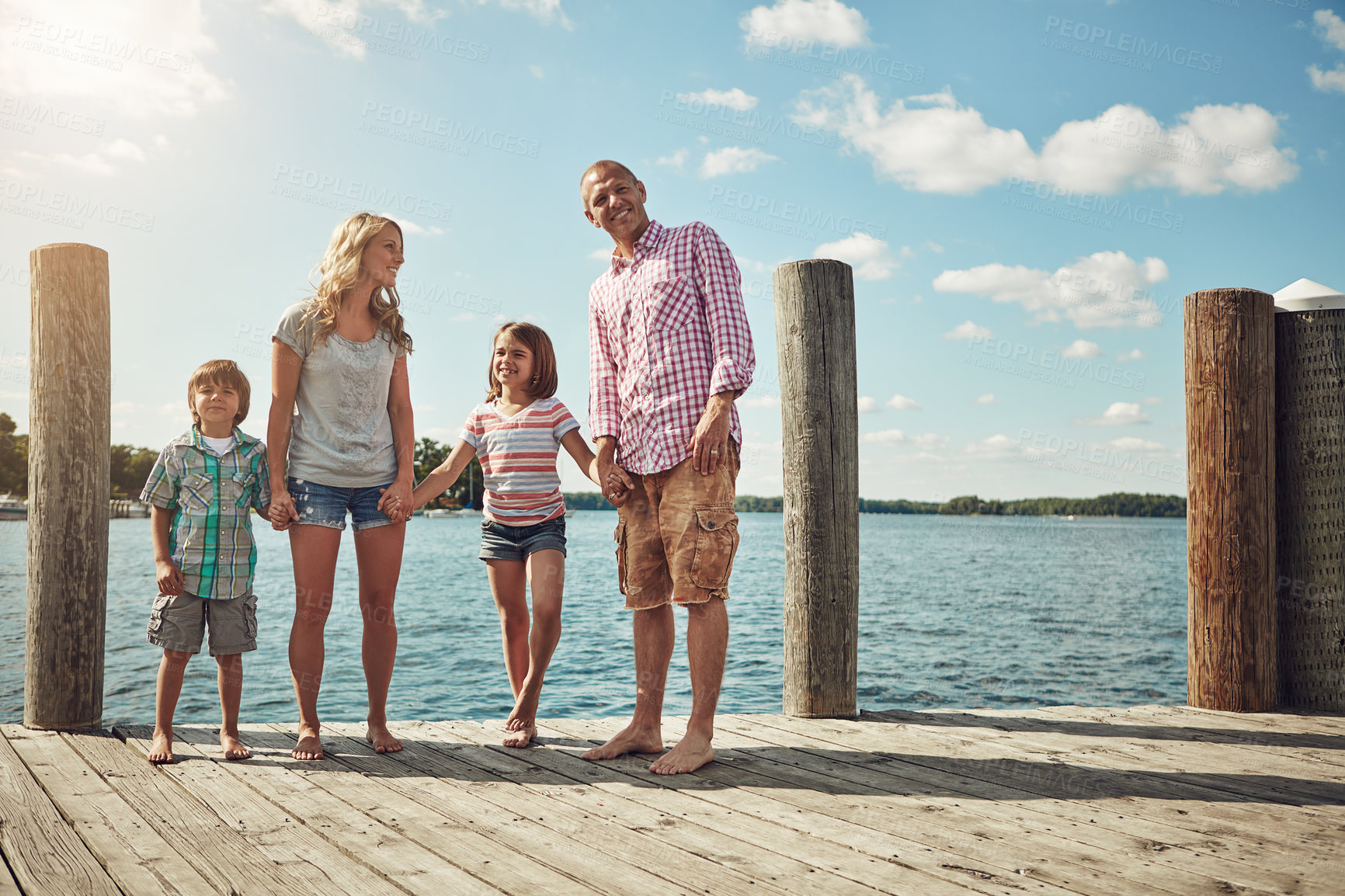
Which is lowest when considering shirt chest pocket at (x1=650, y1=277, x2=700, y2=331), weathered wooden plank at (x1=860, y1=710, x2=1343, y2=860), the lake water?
the lake water

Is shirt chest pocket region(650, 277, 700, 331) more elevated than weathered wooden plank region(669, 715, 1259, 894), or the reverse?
shirt chest pocket region(650, 277, 700, 331)

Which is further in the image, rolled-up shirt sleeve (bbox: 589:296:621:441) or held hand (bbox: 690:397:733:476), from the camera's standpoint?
rolled-up shirt sleeve (bbox: 589:296:621:441)

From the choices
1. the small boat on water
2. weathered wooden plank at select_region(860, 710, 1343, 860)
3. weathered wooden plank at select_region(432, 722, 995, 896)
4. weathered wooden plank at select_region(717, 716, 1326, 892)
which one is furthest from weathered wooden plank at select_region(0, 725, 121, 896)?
the small boat on water

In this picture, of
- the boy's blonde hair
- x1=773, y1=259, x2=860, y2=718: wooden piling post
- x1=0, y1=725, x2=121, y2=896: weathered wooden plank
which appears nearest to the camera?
x1=0, y1=725, x2=121, y2=896: weathered wooden plank

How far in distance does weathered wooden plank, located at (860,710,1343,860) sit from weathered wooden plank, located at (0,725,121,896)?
2.76 m

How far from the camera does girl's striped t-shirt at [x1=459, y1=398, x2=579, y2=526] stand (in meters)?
3.80

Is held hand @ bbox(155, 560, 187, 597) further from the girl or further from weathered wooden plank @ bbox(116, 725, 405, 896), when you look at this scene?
the girl

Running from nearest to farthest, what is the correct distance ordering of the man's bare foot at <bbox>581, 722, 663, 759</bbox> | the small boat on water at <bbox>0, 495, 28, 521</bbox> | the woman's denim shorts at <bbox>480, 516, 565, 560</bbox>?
the man's bare foot at <bbox>581, 722, 663, 759</bbox> < the woman's denim shorts at <bbox>480, 516, 565, 560</bbox> < the small boat on water at <bbox>0, 495, 28, 521</bbox>

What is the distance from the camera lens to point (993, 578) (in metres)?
39.5

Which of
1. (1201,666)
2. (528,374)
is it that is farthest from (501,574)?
(1201,666)

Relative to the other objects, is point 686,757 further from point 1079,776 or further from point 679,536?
point 1079,776

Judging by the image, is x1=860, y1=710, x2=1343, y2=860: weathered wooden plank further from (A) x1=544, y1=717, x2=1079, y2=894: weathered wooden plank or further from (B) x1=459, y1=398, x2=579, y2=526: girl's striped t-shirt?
(B) x1=459, y1=398, x2=579, y2=526: girl's striped t-shirt

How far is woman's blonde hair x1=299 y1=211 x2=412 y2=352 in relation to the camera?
3.56 metres

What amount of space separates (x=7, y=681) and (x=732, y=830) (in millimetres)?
13482
